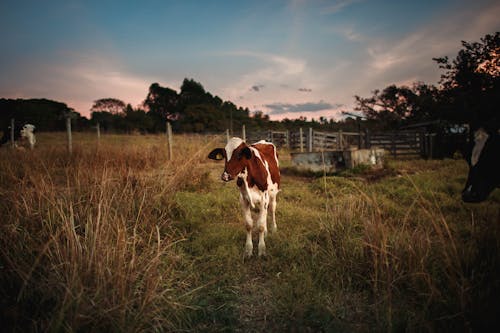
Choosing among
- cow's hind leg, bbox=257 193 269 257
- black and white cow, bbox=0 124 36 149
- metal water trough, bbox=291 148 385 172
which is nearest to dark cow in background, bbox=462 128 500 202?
cow's hind leg, bbox=257 193 269 257

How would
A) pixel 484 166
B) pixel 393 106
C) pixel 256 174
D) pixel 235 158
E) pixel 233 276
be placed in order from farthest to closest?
pixel 393 106, pixel 256 174, pixel 235 158, pixel 484 166, pixel 233 276

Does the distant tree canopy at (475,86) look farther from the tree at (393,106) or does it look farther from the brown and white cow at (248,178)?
the tree at (393,106)

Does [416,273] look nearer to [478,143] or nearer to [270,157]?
[478,143]

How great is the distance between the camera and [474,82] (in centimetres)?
454

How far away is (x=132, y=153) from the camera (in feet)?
26.2

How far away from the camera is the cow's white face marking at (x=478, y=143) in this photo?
294cm

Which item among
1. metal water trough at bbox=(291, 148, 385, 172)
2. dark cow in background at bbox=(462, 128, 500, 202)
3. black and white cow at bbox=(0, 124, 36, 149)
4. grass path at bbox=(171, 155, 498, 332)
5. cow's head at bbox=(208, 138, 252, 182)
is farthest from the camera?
black and white cow at bbox=(0, 124, 36, 149)

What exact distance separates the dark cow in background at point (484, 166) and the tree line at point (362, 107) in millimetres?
173

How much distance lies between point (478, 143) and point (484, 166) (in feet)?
0.94

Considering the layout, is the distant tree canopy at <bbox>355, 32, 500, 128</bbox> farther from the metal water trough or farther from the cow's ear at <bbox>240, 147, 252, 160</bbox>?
the metal water trough

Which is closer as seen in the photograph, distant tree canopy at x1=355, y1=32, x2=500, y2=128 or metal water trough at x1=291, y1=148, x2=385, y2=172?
distant tree canopy at x1=355, y1=32, x2=500, y2=128

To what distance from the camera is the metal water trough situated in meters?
9.70

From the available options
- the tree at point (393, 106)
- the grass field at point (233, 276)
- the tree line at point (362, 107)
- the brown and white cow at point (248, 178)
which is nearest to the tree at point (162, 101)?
the tree line at point (362, 107)

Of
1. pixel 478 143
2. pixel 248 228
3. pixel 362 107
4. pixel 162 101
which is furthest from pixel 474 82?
pixel 162 101
